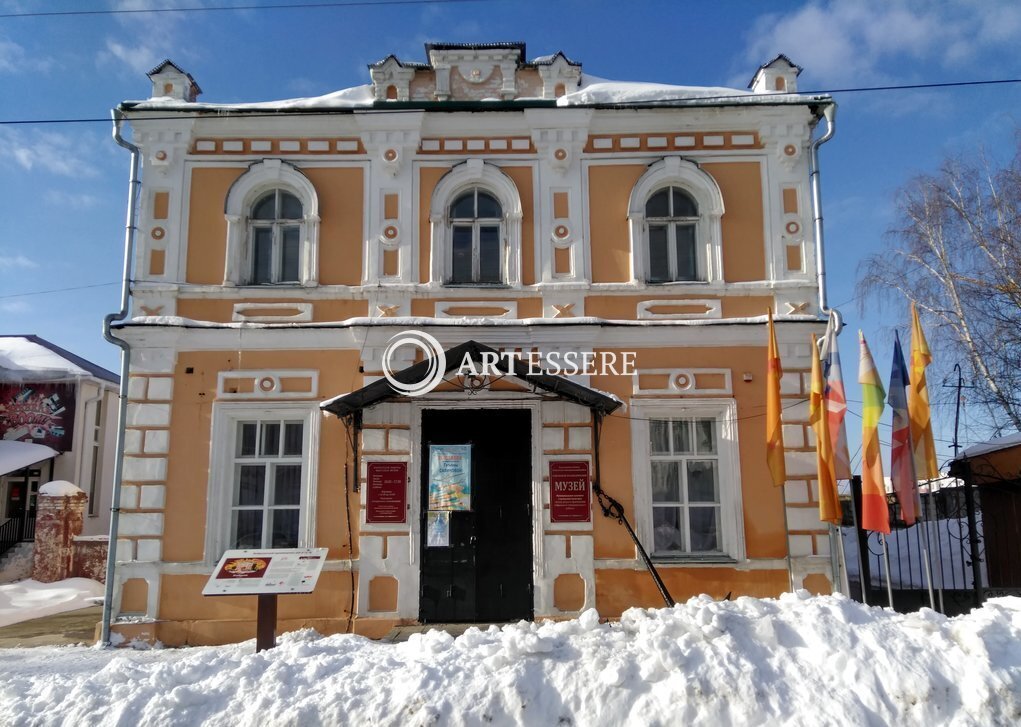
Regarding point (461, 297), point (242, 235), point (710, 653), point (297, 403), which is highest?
point (242, 235)

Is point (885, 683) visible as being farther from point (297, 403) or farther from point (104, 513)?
point (104, 513)

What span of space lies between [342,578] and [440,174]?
14.7ft

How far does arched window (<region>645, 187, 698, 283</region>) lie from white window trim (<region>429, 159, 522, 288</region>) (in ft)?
4.88

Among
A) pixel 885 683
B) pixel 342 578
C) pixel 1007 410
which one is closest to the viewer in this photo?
pixel 885 683

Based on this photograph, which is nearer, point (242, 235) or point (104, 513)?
point (242, 235)

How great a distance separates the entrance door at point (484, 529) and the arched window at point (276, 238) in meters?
2.34

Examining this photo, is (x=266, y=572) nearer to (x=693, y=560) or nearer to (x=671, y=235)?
(x=693, y=560)

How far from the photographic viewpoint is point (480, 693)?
4.73 metres

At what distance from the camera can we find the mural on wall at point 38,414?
1636cm

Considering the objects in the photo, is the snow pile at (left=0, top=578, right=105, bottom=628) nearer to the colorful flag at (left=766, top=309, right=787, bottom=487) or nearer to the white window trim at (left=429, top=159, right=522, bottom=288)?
the white window trim at (left=429, top=159, right=522, bottom=288)

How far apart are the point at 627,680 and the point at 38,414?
52.9ft

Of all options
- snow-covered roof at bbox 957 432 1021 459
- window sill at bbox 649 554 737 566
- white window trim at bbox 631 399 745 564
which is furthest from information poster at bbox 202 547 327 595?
snow-covered roof at bbox 957 432 1021 459

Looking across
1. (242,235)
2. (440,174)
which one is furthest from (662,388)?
(242,235)

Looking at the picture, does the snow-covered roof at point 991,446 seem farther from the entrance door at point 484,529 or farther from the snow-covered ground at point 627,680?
the entrance door at point 484,529
